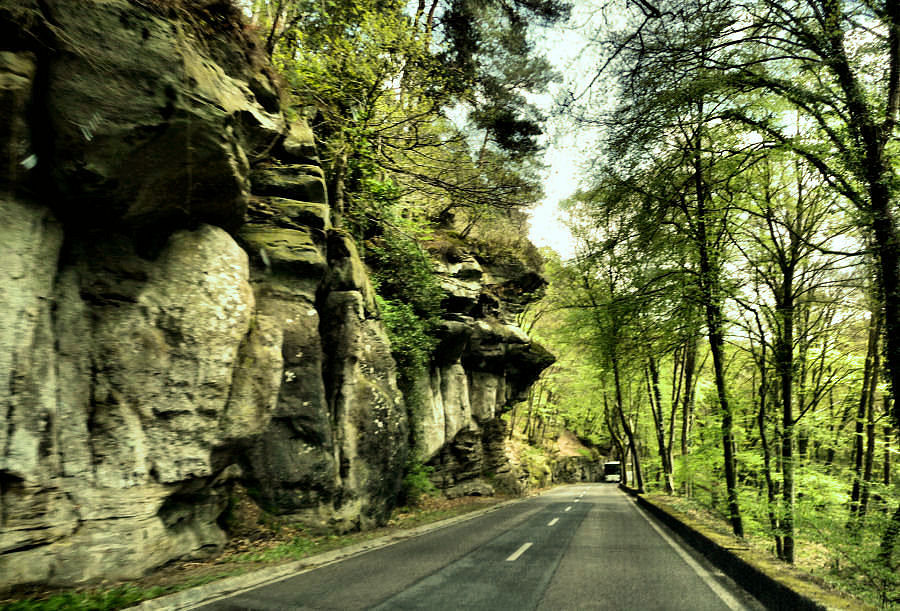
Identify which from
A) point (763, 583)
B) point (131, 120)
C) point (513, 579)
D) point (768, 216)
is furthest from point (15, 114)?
point (768, 216)

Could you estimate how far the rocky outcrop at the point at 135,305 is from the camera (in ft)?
17.4

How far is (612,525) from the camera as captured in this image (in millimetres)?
12789

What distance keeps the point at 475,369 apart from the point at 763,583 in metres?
19.3

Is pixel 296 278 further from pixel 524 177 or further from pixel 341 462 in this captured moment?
pixel 524 177

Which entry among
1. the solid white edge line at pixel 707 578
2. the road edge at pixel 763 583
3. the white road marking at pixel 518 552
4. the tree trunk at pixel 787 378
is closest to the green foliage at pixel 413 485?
the white road marking at pixel 518 552

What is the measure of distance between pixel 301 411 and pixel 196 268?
3.77 metres

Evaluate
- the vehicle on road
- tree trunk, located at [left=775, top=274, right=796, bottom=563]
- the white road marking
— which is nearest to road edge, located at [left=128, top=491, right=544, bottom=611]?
the white road marking

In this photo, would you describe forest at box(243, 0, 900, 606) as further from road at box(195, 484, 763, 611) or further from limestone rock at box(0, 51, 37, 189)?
limestone rock at box(0, 51, 37, 189)

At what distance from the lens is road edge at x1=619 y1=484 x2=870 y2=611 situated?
412cm

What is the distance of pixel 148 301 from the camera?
274 inches

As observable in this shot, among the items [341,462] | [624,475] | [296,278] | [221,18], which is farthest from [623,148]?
[624,475]

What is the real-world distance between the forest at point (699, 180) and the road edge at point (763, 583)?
2.22 metres

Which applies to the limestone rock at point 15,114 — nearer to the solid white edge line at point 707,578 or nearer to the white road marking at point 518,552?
the white road marking at point 518,552

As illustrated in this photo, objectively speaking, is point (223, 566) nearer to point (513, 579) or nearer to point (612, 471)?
point (513, 579)
